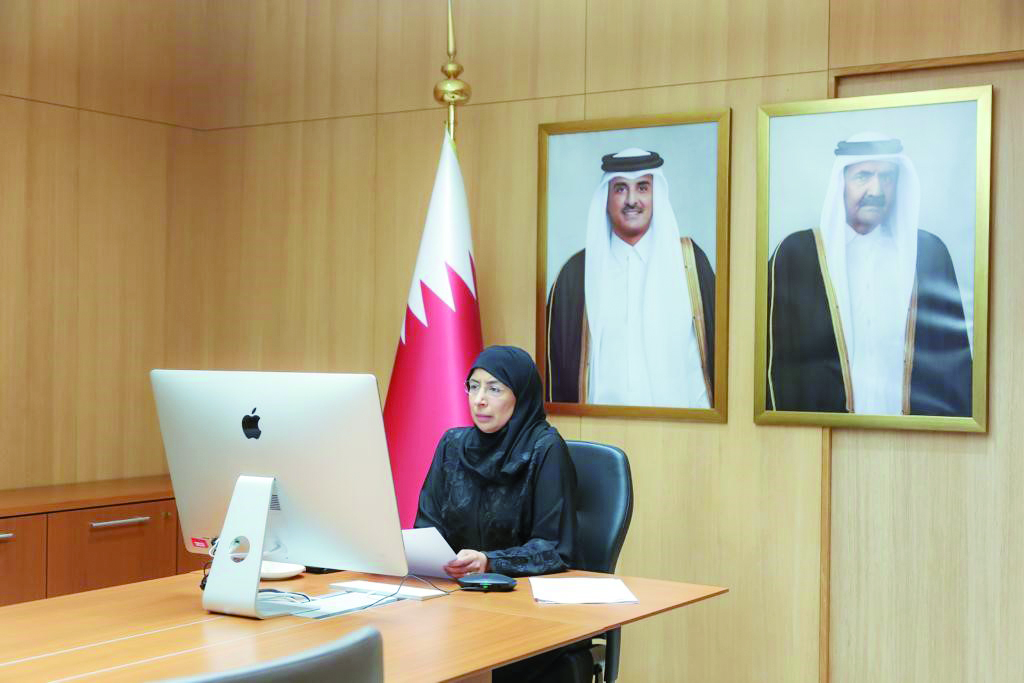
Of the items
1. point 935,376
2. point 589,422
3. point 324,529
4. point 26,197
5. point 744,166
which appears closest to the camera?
point 324,529

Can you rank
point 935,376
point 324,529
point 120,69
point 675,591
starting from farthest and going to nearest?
1. point 120,69
2. point 935,376
3. point 675,591
4. point 324,529

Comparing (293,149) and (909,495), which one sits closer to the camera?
(909,495)

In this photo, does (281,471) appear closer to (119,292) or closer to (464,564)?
(464,564)

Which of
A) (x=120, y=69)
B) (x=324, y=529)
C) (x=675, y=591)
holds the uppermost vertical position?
(x=120, y=69)

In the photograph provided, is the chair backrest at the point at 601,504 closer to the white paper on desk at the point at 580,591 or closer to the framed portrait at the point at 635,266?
the white paper on desk at the point at 580,591

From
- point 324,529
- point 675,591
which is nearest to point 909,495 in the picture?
point 675,591

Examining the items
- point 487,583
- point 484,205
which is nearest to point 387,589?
point 487,583

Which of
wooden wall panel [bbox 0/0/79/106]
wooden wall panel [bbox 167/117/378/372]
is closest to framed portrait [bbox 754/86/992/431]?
wooden wall panel [bbox 167/117/378/372]

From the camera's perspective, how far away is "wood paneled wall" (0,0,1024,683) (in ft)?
13.1

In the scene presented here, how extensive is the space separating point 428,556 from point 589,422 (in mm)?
1764

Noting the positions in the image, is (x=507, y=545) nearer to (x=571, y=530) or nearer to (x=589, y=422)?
(x=571, y=530)

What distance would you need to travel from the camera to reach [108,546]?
4594mm

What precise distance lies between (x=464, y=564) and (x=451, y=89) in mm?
2276

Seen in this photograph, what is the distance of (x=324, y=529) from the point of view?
8.45 feet
